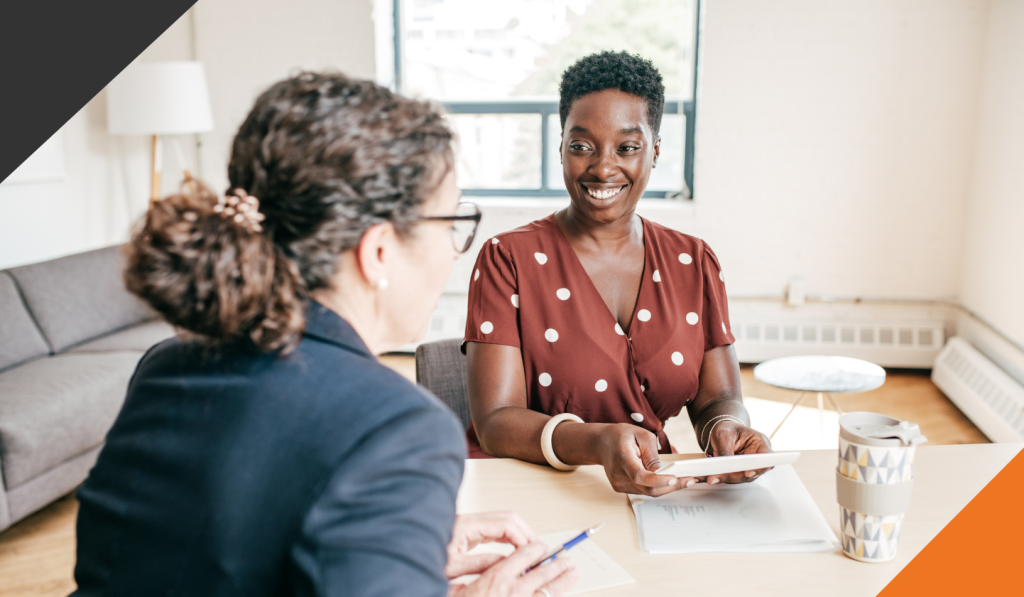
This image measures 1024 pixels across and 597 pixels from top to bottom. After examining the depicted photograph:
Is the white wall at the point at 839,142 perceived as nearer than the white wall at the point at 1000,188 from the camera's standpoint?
No

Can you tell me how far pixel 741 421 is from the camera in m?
1.46

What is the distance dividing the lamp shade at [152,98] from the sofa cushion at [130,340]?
1.23 m

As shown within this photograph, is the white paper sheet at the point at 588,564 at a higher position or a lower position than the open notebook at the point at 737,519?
lower

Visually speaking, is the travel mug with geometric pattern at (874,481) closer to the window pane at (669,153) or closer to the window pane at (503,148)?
the window pane at (669,153)

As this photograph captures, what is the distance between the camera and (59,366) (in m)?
2.87

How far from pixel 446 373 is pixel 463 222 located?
0.88 meters

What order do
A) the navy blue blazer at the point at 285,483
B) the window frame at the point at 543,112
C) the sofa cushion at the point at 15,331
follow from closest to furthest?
the navy blue blazer at the point at 285,483 < the sofa cushion at the point at 15,331 < the window frame at the point at 543,112

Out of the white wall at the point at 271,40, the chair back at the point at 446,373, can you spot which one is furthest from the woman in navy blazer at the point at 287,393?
the white wall at the point at 271,40

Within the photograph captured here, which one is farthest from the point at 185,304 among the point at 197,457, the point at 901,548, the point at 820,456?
the point at 820,456

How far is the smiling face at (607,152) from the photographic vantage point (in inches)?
64.7

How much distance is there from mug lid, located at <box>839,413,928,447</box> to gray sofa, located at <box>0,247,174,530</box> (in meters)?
2.37

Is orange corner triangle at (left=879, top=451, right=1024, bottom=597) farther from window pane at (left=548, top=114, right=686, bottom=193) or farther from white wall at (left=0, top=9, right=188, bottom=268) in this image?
white wall at (left=0, top=9, right=188, bottom=268)

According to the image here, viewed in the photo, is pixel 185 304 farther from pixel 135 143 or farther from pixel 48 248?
pixel 135 143

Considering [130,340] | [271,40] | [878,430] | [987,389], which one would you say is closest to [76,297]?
[130,340]
